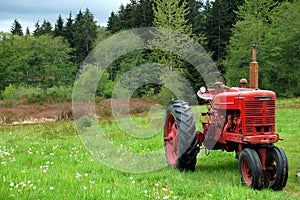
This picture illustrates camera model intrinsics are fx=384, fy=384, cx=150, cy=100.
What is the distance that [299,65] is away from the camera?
37.3 metres

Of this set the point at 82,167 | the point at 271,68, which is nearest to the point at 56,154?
the point at 82,167

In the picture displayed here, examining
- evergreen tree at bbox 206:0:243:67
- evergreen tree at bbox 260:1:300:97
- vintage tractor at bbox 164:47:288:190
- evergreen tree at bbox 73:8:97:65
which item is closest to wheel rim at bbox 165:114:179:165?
vintage tractor at bbox 164:47:288:190

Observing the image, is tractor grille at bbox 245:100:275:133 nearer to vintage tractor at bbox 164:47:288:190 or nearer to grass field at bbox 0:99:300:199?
vintage tractor at bbox 164:47:288:190

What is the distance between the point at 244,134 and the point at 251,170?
72cm

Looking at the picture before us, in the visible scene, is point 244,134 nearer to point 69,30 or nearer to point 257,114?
point 257,114

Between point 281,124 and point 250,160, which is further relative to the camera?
point 281,124

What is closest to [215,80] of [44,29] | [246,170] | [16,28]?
[246,170]

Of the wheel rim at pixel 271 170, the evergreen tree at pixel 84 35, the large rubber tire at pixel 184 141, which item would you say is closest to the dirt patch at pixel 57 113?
the large rubber tire at pixel 184 141

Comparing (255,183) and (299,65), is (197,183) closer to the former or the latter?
(255,183)

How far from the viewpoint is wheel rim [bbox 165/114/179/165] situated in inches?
321

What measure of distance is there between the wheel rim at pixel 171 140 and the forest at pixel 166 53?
20653mm

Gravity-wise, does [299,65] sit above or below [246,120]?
above

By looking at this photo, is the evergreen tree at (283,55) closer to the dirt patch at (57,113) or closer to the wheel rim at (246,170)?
the dirt patch at (57,113)

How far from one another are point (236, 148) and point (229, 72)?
33516 millimetres
